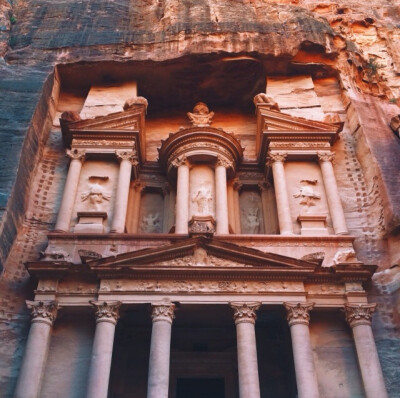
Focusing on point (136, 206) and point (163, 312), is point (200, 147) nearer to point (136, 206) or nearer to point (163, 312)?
point (136, 206)

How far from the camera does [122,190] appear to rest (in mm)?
13914

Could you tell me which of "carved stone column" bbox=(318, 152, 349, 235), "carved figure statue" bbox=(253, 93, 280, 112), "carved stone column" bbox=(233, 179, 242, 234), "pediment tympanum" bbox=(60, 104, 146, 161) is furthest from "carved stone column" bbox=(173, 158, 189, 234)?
"carved stone column" bbox=(318, 152, 349, 235)

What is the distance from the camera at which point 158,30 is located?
58.7 feet

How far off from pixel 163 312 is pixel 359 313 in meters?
4.29

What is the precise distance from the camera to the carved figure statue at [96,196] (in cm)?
1377

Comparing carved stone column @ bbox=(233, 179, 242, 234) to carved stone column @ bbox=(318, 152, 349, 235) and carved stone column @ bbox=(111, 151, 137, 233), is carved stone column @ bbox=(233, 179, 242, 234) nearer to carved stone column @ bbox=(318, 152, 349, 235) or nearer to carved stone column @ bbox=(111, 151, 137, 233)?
carved stone column @ bbox=(318, 152, 349, 235)

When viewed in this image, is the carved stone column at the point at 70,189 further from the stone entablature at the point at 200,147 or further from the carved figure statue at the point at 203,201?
the carved figure statue at the point at 203,201

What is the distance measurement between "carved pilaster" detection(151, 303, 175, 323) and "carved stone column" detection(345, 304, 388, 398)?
3.89 meters

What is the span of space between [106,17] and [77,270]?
11.1m

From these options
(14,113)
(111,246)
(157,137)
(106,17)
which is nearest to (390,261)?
(111,246)

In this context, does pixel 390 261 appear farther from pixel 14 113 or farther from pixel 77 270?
pixel 14 113

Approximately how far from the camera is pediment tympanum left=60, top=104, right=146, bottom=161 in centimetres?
1501

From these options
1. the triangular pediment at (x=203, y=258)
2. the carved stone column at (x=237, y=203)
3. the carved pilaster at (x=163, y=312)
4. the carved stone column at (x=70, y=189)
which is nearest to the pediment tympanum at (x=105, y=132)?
the carved stone column at (x=70, y=189)

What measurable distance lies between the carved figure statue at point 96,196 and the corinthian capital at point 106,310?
3.45 metres
